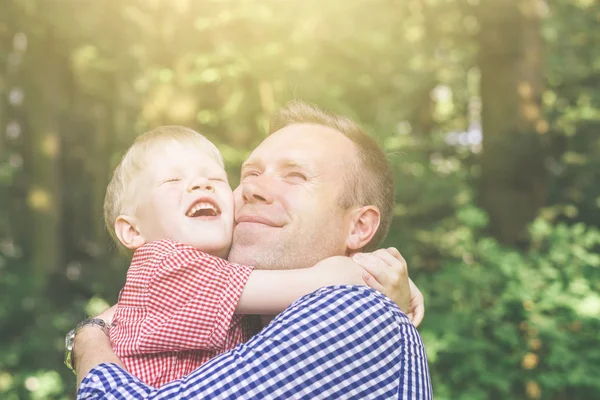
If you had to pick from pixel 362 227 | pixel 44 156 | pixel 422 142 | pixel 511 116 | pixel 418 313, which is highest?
pixel 362 227

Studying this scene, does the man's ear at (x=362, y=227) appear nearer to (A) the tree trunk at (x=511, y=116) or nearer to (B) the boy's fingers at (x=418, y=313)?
(B) the boy's fingers at (x=418, y=313)

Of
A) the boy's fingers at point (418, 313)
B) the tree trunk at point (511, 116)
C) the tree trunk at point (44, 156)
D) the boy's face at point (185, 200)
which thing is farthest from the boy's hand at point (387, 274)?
the tree trunk at point (44, 156)

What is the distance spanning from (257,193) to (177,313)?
21.6 inches

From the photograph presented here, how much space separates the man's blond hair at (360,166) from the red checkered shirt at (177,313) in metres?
0.63

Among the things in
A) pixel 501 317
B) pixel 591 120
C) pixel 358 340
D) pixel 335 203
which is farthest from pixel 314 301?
pixel 591 120

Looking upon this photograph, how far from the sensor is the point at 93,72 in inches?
426

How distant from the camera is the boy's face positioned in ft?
7.31

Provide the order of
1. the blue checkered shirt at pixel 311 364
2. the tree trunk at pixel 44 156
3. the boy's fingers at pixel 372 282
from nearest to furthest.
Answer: the blue checkered shirt at pixel 311 364 → the boy's fingers at pixel 372 282 → the tree trunk at pixel 44 156

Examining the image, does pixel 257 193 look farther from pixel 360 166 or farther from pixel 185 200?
pixel 360 166

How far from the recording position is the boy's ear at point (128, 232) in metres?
2.32

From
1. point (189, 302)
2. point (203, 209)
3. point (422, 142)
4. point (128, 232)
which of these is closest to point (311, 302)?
point (189, 302)

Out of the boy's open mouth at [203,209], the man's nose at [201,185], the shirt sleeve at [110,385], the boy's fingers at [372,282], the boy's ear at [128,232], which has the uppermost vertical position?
the man's nose at [201,185]

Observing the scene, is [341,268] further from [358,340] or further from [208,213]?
[208,213]

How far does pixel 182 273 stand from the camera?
6.55ft
